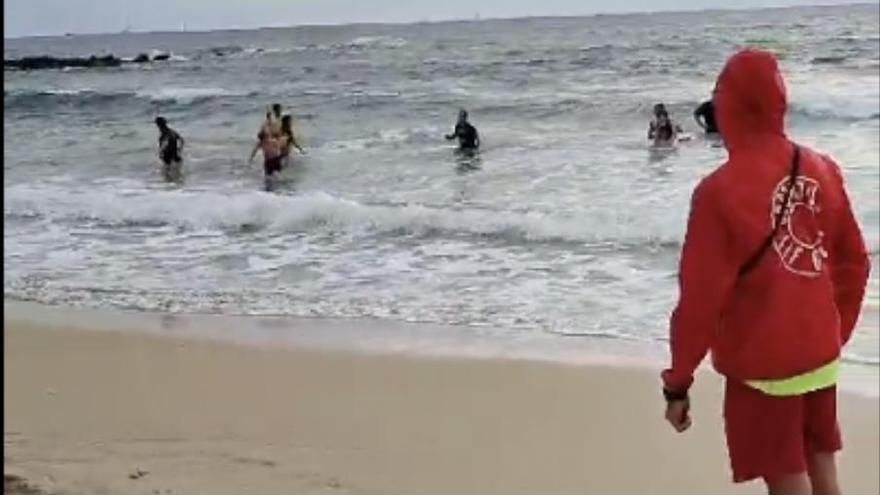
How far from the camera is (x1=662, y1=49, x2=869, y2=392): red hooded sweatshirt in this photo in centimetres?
260

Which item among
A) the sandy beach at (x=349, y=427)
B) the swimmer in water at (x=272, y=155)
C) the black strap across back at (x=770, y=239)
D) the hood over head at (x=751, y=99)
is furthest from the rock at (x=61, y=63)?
the black strap across back at (x=770, y=239)

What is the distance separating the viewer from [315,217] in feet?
41.3

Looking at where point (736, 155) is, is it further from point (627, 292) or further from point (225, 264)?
point (225, 264)

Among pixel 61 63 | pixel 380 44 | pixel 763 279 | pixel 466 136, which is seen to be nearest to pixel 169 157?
pixel 466 136

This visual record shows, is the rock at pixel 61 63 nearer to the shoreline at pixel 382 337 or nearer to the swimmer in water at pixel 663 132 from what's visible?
the swimmer in water at pixel 663 132

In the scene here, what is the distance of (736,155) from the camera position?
267 cm

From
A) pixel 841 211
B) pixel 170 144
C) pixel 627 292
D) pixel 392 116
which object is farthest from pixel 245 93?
pixel 841 211

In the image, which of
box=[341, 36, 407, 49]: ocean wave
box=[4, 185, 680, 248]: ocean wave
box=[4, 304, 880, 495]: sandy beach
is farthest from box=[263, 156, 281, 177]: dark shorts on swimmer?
box=[341, 36, 407, 49]: ocean wave

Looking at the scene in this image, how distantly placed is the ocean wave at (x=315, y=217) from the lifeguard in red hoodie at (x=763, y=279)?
23.5ft

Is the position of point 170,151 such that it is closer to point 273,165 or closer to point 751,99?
point 273,165

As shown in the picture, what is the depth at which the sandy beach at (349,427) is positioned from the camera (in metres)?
4.39

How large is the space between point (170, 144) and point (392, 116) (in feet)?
25.4

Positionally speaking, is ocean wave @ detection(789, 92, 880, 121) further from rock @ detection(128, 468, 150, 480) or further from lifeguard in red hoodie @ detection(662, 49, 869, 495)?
lifeguard in red hoodie @ detection(662, 49, 869, 495)

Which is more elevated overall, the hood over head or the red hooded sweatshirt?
the hood over head
